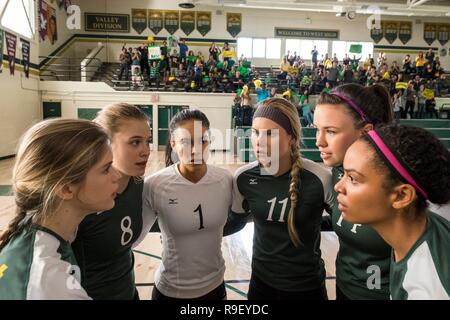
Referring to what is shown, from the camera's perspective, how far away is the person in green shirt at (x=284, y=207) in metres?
1.71

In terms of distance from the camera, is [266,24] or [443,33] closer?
[266,24]

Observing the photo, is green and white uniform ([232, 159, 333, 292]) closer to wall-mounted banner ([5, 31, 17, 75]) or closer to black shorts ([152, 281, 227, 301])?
black shorts ([152, 281, 227, 301])

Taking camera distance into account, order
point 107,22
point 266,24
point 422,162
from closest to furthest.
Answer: point 422,162, point 107,22, point 266,24

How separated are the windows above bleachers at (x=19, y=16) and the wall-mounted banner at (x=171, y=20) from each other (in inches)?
322

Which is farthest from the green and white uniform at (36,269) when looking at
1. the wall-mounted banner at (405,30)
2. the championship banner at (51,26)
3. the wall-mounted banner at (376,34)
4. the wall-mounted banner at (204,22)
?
the wall-mounted banner at (405,30)

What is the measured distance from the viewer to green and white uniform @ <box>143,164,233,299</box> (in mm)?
1746

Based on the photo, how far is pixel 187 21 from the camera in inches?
811

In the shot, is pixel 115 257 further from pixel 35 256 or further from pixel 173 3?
pixel 173 3

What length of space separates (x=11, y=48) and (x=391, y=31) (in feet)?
68.4

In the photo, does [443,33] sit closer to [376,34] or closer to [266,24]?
[376,34]

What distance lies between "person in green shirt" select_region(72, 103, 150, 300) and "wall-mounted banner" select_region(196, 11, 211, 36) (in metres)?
20.5

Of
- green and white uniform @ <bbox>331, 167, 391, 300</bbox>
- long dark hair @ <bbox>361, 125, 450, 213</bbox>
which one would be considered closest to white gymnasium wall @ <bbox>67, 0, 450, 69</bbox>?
green and white uniform @ <bbox>331, 167, 391, 300</bbox>

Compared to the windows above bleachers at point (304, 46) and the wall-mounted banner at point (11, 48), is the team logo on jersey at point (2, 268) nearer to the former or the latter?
Result: the wall-mounted banner at point (11, 48)

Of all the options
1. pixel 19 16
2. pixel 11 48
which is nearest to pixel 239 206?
pixel 11 48
